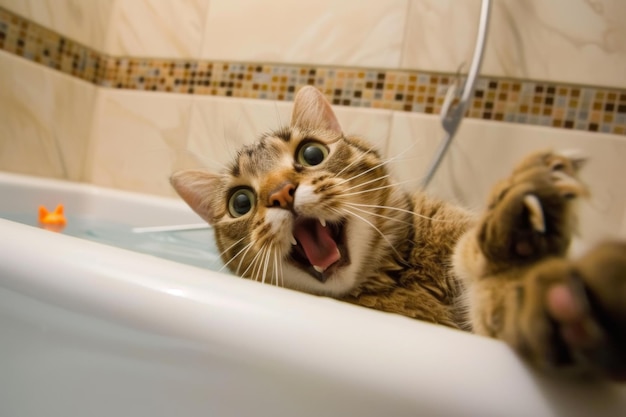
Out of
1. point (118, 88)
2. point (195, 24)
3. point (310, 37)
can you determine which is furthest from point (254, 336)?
point (118, 88)

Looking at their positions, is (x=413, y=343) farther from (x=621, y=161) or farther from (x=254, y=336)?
(x=621, y=161)

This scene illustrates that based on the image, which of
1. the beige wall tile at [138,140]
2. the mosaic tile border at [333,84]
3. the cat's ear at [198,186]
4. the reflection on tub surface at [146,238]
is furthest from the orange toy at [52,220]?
the mosaic tile border at [333,84]

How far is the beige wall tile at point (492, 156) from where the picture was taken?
4.16ft

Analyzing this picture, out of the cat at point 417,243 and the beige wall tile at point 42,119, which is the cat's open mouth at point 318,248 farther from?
the beige wall tile at point 42,119

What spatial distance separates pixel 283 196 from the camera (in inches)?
26.4

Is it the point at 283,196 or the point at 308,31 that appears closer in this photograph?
the point at 283,196

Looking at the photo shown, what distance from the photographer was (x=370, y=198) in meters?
0.77

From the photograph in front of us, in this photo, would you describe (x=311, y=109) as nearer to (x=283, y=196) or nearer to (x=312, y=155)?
(x=312, y=155)

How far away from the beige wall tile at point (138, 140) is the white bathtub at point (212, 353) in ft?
4.47

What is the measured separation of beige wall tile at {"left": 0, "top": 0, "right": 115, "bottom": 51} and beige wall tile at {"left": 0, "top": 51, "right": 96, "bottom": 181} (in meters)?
0.16

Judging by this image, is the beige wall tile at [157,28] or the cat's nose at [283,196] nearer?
the cat's nose at [283,196]

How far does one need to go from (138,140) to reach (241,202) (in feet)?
4.05

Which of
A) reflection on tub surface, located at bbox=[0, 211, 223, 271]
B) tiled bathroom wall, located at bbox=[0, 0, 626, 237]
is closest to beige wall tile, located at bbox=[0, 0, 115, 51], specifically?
tiled bathroom wall, located at bbox=[0, 0, 626, 237]

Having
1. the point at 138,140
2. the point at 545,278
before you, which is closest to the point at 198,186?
the point at 545,278
